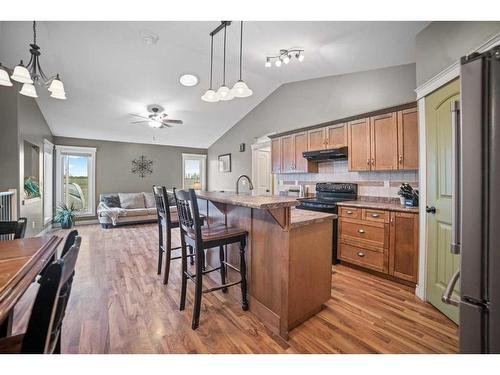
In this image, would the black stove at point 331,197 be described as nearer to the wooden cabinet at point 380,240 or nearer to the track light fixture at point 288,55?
the wooden cabinet at point 380,240

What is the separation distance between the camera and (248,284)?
6.57 feet

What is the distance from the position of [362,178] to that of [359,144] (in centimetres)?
57

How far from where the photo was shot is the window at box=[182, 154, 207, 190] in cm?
752

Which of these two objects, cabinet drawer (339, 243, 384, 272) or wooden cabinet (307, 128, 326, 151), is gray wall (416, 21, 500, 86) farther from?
cabinet drawer (339, 243, 384, 272)

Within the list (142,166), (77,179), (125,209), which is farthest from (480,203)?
(77,179)

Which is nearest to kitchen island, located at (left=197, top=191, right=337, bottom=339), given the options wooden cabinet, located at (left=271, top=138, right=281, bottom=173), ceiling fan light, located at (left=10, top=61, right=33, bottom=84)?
ceiling fan light, located at (left=10, top=61, right=33, bottom=84)

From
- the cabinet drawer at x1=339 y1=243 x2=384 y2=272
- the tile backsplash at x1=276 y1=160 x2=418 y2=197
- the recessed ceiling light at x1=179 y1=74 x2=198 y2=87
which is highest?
the recessed ceiling light at x1=179 y1=74 x2=198 y2=87

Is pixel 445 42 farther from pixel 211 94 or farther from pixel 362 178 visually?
pixel 211 94

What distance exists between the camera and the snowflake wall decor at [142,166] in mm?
6699

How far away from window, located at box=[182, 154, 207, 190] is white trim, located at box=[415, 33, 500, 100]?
21.3 ft

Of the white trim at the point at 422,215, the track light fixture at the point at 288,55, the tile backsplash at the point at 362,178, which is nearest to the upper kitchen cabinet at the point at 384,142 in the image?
the tile backsplash at the point at 362,178

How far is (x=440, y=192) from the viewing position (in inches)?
78.0
